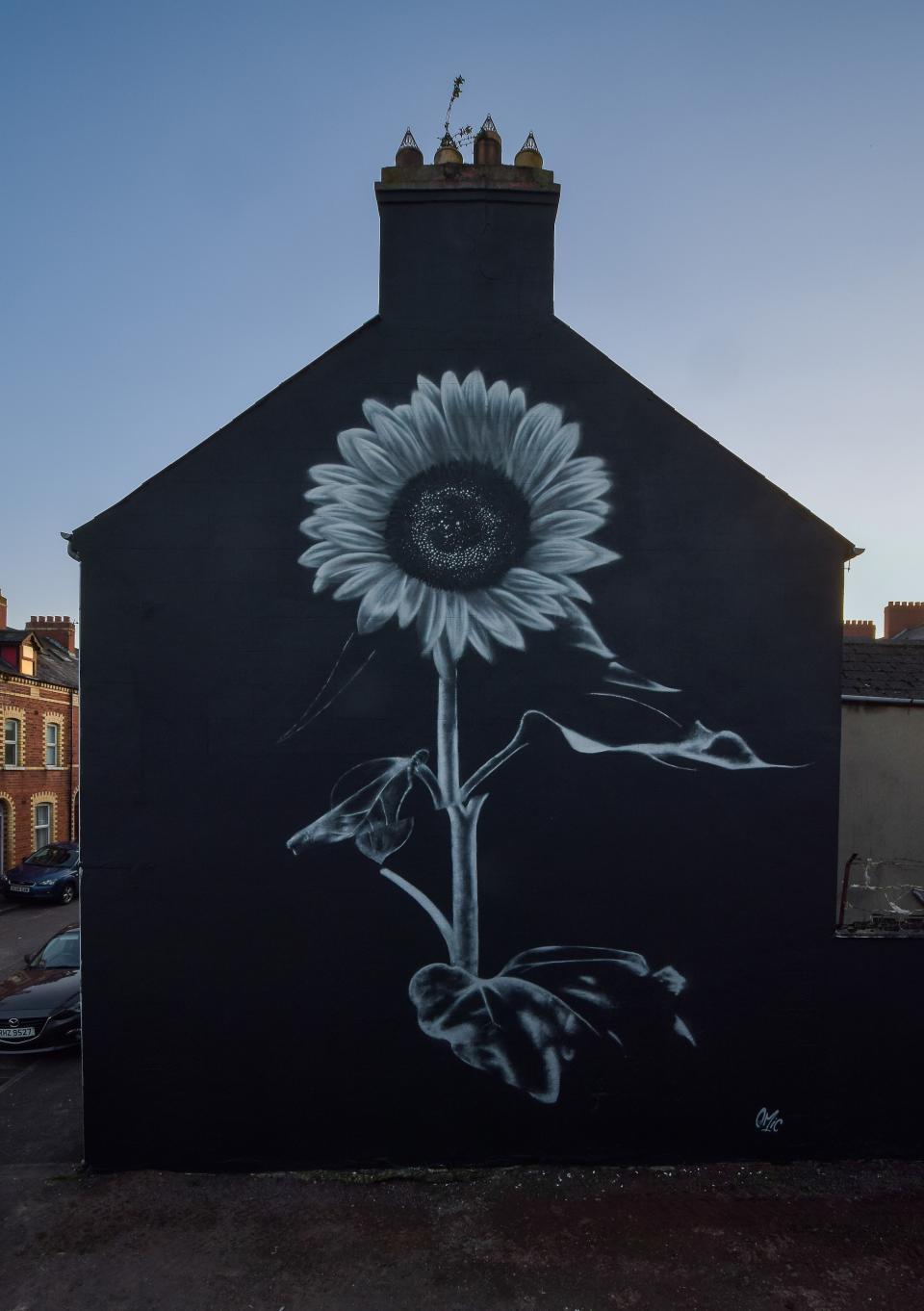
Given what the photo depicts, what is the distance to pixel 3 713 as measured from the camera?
76.3 ft

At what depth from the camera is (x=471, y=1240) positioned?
6.41 metres

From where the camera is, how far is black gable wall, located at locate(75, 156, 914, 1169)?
738 cm

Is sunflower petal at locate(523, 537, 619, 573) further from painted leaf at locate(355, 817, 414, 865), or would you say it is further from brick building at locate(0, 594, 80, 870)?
brick building at locate(0, 594, 80, 870)

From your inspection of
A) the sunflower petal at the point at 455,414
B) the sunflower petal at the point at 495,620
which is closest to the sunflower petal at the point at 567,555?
the sunflower petal at the point at 495,620

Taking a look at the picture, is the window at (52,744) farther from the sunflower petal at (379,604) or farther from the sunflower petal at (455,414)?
the sunflower petal at (455,414)

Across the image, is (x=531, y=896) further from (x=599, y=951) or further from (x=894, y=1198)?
(x=894, y=1198)

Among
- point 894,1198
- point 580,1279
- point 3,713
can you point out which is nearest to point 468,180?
point 580,1279

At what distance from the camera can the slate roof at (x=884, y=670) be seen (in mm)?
11398

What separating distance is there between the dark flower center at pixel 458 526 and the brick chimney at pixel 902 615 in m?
21.9

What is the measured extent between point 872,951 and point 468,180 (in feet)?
28.6

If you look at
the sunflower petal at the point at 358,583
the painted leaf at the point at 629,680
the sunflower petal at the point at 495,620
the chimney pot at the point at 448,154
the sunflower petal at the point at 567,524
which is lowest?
the painted leaf at the point at 629,680

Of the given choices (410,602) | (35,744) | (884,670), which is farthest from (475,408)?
(35,744)

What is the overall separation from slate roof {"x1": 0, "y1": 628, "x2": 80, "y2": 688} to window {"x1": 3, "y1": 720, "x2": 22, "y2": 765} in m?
1.55

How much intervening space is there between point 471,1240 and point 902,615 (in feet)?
79.7
